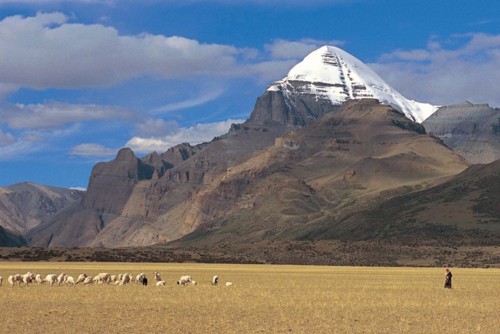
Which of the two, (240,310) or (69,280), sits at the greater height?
(240,310)

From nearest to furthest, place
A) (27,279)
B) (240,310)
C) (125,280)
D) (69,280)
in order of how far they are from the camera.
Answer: (240,310) → (27,279) → (69,280) → (125,280)

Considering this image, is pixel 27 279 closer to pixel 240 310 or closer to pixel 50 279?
pixel 50 279

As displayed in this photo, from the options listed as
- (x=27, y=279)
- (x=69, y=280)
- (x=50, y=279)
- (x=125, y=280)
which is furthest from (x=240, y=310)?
(x=27, y=279)

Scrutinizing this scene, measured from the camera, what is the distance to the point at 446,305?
61.6 meters

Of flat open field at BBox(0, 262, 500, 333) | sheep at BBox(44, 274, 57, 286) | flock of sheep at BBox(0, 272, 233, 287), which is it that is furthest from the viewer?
sheep at BBox(44, 274, 57, 286)

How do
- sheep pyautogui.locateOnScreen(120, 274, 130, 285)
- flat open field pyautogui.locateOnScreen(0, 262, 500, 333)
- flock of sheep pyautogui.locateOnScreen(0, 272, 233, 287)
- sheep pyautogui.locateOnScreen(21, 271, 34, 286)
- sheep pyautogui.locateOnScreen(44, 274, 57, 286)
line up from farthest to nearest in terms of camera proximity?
sheep pyautogui.locateOnScreen(120, 274, 130, 285) → sheep pyautogui.locateOnScreen(44, 274, 57, 286) → flock of sheep pyautogui.locateOnScreen(0, 272, 233, 287) → sheep pyautogui.locateOnScreen(21, 271, 34, 286) → flat open field pyautogui.locateOnScreen(0, 262, 500, 333)

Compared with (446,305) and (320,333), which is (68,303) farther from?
(446,305)

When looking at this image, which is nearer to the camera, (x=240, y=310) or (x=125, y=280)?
(x=240, y=310)

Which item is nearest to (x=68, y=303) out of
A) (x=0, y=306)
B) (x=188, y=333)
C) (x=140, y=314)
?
(x=0, y=306)

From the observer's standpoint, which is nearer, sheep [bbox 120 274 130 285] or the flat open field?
the flat open field

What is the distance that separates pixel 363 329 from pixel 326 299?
65.1 feet

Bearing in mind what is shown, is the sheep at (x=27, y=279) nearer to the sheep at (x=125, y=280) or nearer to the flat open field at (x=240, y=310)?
the flat open field at (x=240, y=310)

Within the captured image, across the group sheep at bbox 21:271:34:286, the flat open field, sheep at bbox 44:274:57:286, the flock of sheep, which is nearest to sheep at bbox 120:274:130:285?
the flock of sheep

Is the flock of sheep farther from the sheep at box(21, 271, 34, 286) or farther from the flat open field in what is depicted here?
the flat open field
